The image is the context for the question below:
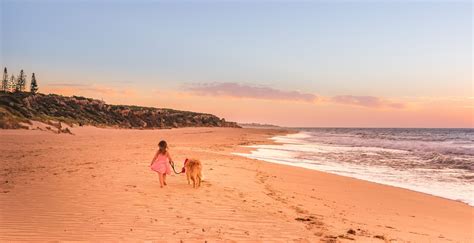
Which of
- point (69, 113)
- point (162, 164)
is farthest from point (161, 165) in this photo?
point (69, 113)

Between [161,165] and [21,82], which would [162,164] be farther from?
[21,82]

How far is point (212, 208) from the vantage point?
9.05 metres

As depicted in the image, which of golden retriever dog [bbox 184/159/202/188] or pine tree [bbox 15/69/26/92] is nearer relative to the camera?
golden retriever dog [bbox 184/159/202/188]

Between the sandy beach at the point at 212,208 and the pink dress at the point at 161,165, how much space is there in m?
0.51

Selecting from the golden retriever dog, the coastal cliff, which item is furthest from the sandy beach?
the coastal cliff

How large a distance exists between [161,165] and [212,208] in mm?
3189

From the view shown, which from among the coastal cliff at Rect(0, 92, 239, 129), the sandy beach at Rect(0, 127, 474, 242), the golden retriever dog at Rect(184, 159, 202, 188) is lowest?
the sandy beach at Rect(0, 127, 474, 242)

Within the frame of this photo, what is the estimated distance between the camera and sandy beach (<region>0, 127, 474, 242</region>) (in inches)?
286

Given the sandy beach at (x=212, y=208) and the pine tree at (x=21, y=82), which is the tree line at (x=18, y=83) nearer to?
the pine tree at (x=21, y=82)

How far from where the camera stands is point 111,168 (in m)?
14.7

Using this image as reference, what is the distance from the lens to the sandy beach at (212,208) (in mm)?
7273

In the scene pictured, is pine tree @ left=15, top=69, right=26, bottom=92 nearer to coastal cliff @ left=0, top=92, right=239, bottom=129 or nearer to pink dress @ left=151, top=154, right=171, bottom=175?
coastal cliff @ left=0, top=92, right=239, bottom=129

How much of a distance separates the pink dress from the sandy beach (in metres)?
0.51

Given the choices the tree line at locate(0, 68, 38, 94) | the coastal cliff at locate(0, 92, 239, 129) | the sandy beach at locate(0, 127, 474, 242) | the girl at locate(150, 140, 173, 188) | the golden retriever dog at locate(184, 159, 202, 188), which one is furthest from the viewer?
the tree line at locate(0, 68, 38, 94)
